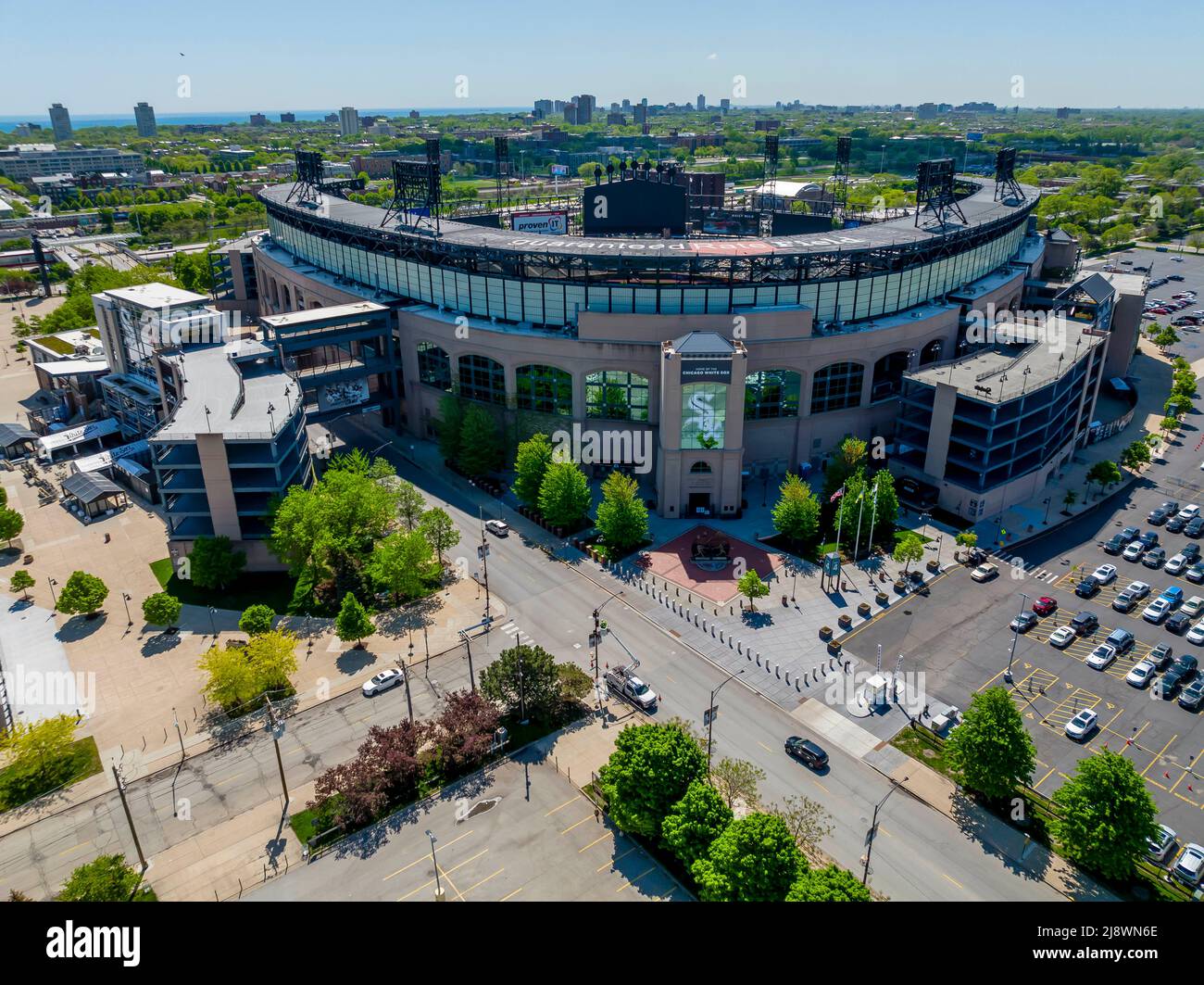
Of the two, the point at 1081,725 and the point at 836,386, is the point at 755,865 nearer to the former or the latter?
Result: the point at 1081,725

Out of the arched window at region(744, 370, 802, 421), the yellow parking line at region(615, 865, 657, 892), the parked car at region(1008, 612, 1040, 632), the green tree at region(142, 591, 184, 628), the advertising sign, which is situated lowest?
the yellow parking line at region(615, 865, 657, 892)

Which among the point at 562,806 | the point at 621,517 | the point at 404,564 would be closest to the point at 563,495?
the point at 621,517

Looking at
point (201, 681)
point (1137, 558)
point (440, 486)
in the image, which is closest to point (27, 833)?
point (201, 681)

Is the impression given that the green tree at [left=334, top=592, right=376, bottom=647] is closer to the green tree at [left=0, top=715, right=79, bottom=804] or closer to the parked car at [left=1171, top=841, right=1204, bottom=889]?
the green tree at [left=0, top=715, right=79, bottom=804]

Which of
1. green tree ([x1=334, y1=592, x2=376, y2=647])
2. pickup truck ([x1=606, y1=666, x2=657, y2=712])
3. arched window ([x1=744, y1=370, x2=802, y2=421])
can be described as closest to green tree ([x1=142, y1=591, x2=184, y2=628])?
green tree ([x1=334, y1=592, x2=376, y2=647])

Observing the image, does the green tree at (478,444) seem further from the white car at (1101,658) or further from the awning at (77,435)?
the white car at (1101,658)

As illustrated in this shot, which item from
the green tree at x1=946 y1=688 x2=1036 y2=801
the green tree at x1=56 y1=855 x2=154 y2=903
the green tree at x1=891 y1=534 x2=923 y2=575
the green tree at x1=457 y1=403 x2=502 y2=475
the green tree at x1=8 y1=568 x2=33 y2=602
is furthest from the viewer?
the green tree at x1=457 y1=403 x2=502 y2=475

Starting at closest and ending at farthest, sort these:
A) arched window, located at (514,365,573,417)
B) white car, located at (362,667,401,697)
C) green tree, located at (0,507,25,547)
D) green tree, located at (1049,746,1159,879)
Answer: green tree, located at (1049,746,1159,879), white car, located at (362,667,401,697), green tree, located at (0,507,25,547), arched window, located at (514,365,573,417)
